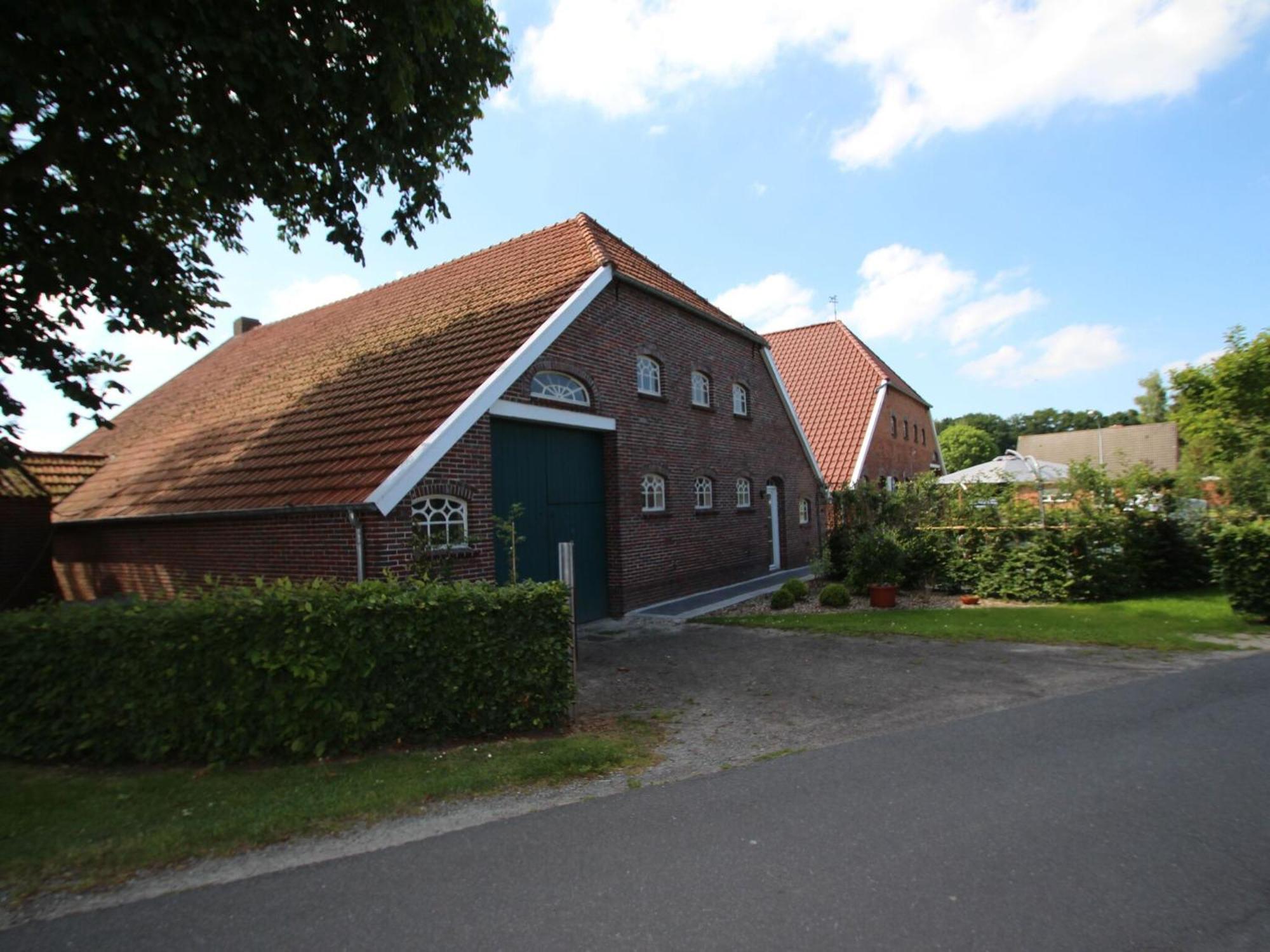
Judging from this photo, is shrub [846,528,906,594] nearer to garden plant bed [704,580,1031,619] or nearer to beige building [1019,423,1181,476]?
garden plant bed [704,580,1031,619]

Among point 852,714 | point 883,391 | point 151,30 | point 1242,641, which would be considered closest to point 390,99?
point 151,30

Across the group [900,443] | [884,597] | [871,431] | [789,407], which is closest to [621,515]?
[884,597]

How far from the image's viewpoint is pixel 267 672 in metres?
5.84

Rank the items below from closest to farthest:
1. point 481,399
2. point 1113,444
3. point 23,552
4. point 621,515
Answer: point 481,399, point 621,515, point 23,552, point 1113,444

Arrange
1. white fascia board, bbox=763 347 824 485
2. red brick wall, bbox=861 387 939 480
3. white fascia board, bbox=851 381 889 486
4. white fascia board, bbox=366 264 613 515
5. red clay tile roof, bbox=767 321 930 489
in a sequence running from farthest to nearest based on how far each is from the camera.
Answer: red brick wall, bbox=861 387 939 480 → red clay tile roof, bbox=767 321 930 489 → white fascia board, bbox=851 381 889 486 → white fascia board, bbox=763 347 824 485 → white fascia board, bbox=366 264 613 515

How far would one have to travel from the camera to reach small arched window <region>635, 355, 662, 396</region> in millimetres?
13827

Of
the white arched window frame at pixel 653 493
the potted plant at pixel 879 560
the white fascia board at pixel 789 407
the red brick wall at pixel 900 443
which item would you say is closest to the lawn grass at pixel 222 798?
the white arched window frame at pixel 653 493

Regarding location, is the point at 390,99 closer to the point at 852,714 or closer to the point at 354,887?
the point at 354,887

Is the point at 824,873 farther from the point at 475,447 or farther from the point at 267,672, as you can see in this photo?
the point at 475,447

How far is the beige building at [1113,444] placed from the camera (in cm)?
5044

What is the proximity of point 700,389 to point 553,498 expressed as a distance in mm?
5581

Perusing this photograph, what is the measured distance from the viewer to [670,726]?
22.1ft

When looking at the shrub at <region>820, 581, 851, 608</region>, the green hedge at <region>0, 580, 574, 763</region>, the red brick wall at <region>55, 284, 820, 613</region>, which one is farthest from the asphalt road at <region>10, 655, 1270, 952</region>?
the shrub at <region>820, 581, 851, 608</region>

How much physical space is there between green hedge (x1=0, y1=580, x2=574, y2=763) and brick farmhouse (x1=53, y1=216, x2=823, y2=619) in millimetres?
2164
